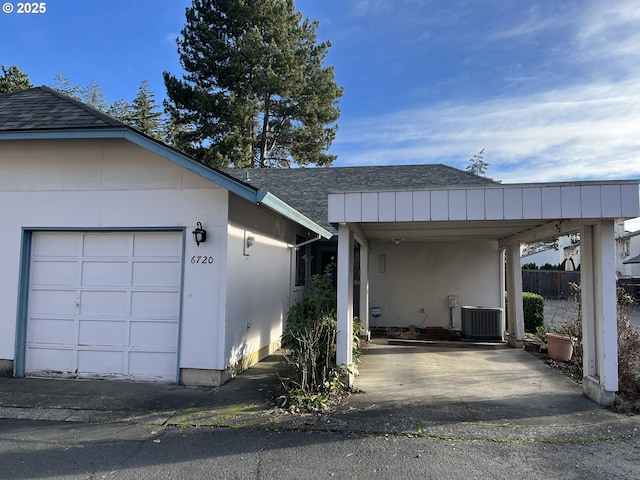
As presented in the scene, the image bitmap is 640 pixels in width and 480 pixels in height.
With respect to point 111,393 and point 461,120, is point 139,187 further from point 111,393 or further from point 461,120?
point 461,120

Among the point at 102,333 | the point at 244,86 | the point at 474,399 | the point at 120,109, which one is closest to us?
the point at 474,399

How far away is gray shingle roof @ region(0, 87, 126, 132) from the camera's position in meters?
5.82

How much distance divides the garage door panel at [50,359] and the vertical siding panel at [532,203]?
21.8ft

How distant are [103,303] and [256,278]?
2417mm

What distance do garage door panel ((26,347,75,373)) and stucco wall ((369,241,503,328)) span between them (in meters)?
7.48

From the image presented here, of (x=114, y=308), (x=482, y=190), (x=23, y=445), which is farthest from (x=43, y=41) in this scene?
(x=482, y=190)

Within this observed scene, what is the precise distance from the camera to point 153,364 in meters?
6.08

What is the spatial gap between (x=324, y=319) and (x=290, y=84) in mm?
18517

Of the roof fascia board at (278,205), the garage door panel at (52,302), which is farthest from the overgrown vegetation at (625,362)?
the garage door panel at (52,302)

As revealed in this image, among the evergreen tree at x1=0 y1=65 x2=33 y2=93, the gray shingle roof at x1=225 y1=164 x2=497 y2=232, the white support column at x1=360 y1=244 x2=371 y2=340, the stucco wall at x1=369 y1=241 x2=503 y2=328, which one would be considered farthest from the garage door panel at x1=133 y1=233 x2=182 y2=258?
the evergreen tree at x1=0 y1=65 x2=33 y2=93

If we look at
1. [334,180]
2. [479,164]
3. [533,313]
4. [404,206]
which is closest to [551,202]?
[404,206]

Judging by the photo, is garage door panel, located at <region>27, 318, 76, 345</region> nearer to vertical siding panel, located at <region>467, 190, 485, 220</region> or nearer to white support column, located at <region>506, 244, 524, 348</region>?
vertical siding panel, located at <region>467, 190, 485, 220</region>

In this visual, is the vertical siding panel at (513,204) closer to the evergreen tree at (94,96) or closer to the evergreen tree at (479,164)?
the evergreen tree at (479,164)
